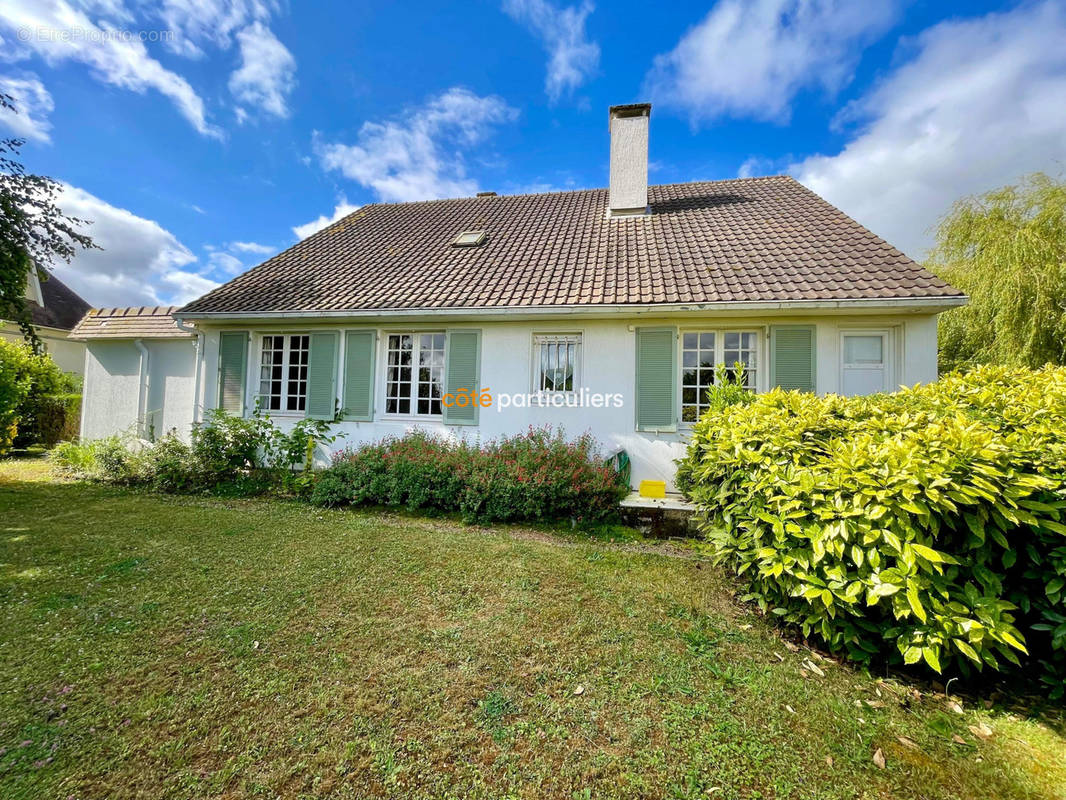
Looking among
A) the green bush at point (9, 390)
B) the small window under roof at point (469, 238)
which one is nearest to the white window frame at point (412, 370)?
the small window under roof at point (469, 238)

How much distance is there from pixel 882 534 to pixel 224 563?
18.2 ft

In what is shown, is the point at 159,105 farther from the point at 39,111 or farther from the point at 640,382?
the point at 640,382

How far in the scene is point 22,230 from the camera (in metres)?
5.73

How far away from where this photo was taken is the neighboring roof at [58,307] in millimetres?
17694

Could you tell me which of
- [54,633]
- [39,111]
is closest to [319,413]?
[54,633]

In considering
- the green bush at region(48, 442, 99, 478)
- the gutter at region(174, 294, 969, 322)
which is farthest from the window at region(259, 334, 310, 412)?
the green bush at region(48, 442, 99, 478)

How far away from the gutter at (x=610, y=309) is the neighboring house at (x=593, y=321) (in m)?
0.03

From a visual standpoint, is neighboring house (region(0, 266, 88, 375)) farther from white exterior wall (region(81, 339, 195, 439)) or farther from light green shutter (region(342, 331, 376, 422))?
light green shutter (region(342, 331, 376, 422))

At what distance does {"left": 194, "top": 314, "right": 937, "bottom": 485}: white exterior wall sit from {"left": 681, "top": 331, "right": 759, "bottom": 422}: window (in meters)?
0.13

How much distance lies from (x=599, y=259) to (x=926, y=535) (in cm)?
669

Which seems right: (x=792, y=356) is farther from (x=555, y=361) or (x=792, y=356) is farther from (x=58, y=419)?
(x=58, y=419)

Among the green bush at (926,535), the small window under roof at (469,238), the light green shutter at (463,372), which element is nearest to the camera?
the green bush at (926,535)

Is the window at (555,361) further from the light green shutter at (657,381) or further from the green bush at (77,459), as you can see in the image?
the green bush at (77,459)

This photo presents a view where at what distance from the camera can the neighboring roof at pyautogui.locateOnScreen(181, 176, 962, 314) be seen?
644cm
